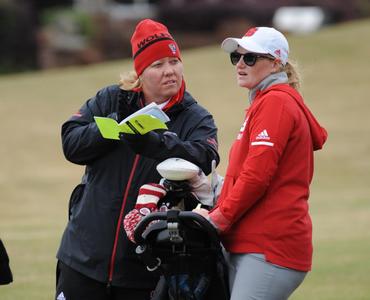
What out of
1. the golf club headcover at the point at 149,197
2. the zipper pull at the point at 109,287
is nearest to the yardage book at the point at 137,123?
the golf club headcover at the point at 149,197

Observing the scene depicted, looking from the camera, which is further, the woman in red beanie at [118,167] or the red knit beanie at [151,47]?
the red knit beanie at [151,47]

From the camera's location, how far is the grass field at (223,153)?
10133mm

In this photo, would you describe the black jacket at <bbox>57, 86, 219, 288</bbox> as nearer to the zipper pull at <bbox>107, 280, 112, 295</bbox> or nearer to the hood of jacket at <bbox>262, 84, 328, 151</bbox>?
the zipper pull at <bbox>107, 280, 112, 295</bbox>

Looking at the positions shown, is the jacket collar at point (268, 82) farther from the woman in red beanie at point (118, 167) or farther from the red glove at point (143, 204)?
the red glove at point (143, 204)

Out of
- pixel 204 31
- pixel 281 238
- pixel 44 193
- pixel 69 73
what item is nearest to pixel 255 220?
pixel 281 238

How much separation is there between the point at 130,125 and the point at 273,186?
738 mm

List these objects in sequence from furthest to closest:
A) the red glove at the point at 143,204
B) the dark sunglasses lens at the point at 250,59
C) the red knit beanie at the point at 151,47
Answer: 1. the red knit beanie at the point at 151,47
2. the red glove at the point at 143,204
3. the dark sunglasses lens at the point at 250,59

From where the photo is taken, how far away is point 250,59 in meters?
4.77

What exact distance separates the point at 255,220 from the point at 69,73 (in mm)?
Answer: 28929

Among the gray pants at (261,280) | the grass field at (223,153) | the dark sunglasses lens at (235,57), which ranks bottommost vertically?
the grass field at (223,153)

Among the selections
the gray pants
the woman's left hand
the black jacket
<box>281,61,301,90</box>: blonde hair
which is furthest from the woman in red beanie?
the gray pants

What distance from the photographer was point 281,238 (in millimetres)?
4520

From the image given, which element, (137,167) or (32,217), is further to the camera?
(32,217)

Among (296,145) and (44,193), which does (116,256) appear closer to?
(296,145)
